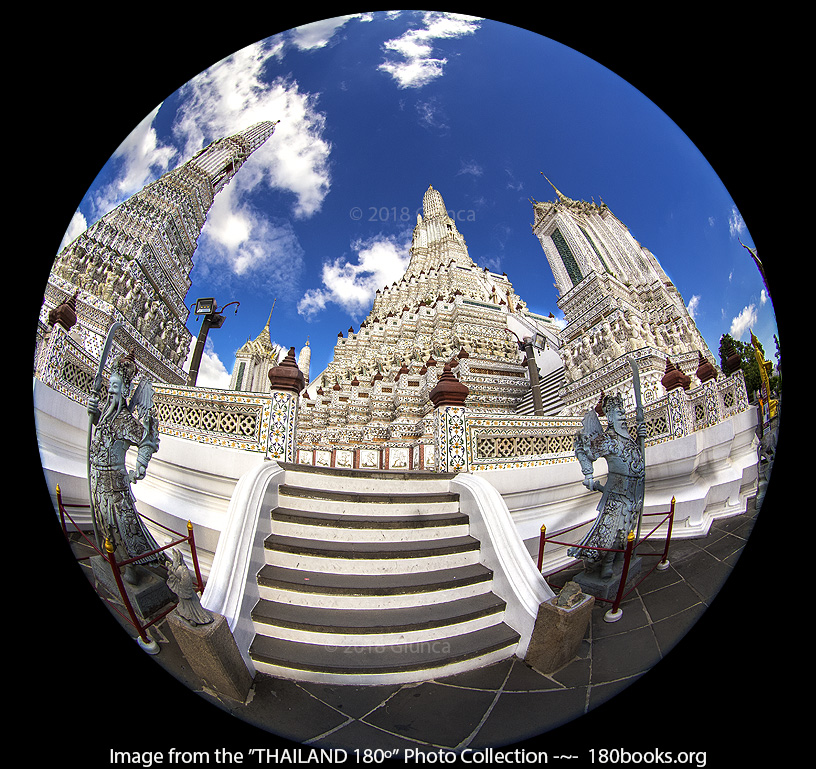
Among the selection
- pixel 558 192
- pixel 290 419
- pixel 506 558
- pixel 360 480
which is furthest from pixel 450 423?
pixel 558 192

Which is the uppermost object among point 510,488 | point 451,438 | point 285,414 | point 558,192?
point 558,192

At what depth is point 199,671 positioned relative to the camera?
1.23 metres

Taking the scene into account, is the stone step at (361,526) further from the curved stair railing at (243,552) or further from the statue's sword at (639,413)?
the statue's sword at (639,413)

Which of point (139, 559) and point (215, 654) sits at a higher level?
point (139, 559)

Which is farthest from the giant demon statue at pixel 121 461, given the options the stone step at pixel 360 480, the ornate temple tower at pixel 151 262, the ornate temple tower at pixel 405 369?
the ornate temple tower at pixel 405 369

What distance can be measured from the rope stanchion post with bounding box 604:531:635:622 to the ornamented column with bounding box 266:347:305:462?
151 centimetres

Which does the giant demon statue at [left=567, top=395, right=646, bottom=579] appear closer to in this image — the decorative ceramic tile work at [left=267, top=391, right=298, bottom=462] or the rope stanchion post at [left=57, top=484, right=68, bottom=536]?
the decorative ceramic tile work at [left=267, top=391, right=298, bottom=462]

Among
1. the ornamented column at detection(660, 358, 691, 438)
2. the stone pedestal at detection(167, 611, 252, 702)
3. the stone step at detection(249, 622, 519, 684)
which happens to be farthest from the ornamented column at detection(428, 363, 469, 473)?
the stone pedestal at detection(167, 611, 252, 702)

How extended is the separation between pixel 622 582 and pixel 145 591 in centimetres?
196

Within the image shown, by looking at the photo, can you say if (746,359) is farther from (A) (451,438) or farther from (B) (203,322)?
(B) (203,322)

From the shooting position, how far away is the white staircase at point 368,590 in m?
1.23

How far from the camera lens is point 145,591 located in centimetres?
140

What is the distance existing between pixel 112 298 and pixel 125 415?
21.1 inches

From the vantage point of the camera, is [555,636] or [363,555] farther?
[363,555]
